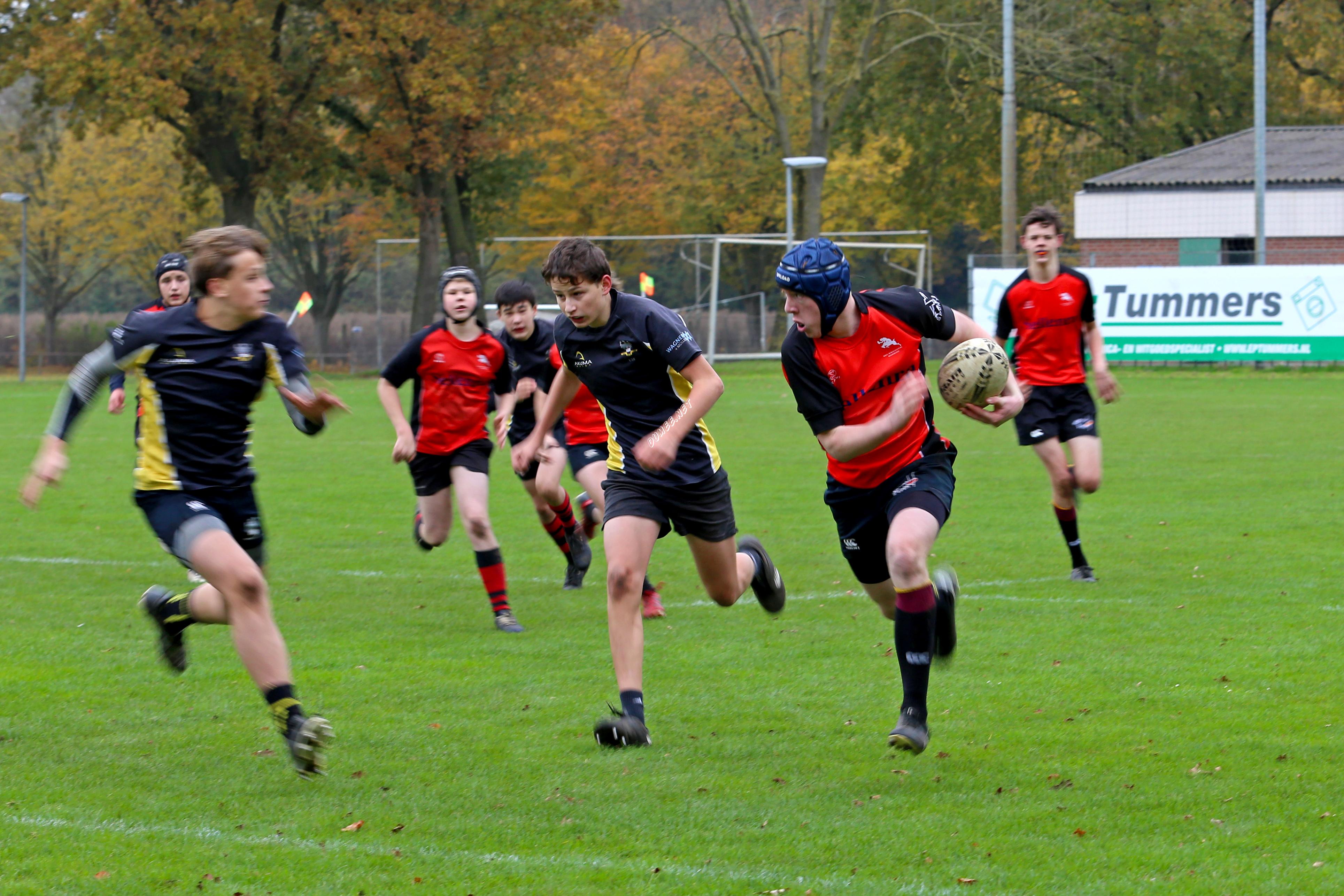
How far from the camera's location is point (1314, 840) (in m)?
4.46

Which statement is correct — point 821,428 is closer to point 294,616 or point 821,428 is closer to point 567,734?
point 567,734

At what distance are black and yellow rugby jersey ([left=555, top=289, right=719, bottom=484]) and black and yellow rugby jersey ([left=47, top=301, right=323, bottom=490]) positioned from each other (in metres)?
1.14

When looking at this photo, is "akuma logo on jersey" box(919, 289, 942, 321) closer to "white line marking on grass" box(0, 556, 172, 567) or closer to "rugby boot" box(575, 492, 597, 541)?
"rugby boot" box(575, 492, 597, 541)

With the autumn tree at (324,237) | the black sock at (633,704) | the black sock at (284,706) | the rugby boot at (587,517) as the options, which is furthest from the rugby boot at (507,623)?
the autumn tree at (324,237)

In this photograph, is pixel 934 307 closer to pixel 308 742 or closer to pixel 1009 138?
pixel 308 742

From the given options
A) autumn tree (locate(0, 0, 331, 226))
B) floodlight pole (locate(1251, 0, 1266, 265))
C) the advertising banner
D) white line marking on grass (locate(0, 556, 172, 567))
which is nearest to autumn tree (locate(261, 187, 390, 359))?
autumn tree (locate(0, 0, 331, 226))

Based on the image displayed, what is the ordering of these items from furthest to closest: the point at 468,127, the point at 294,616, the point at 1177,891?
1. the point at 468,127
2. the point at 294,616
3. the point at 1177,891

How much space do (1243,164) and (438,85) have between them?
21.6m

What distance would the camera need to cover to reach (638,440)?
622 centimetres

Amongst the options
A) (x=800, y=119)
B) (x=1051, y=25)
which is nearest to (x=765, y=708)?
(x=1051, y=25)

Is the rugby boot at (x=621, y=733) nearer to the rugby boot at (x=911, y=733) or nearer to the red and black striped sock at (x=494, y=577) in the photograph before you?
the rugby boot at (x=911, y=733)

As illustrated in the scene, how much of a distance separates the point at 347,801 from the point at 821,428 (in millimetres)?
2156

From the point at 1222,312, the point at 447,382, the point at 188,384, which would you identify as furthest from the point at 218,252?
A: the point at 1222,312

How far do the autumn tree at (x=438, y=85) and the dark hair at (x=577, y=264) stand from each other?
105ft
